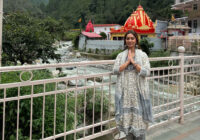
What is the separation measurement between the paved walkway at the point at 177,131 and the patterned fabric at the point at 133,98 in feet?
2.58

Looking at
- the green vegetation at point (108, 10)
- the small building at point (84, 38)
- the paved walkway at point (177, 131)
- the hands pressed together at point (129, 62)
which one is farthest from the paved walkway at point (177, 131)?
the green vegetation at point (108, 10)

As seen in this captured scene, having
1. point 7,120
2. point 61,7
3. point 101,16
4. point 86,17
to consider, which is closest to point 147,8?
point 101,16

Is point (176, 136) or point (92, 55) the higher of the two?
point (92, 55)

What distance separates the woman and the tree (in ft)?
9.30

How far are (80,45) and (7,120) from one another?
21236 millimetres

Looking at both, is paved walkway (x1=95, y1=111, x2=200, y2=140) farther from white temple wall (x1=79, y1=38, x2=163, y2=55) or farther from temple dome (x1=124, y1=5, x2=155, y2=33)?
temple dome (x1=124, y1=5, x2=155, y2=33)

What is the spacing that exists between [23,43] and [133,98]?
128 inches

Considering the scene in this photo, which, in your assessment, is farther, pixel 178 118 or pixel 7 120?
pixel 178 118

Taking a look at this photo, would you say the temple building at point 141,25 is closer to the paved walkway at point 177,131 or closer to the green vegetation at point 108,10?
the green vegetation at point 108,10

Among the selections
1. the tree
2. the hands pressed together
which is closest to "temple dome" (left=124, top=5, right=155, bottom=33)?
the tree

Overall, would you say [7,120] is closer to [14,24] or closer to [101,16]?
[14,24]

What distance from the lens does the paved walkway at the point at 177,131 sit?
8.37 ft

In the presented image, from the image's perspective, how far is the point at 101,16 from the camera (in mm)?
46938

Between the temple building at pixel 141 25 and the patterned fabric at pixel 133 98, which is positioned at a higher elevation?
the temple building at pixel 141 25
